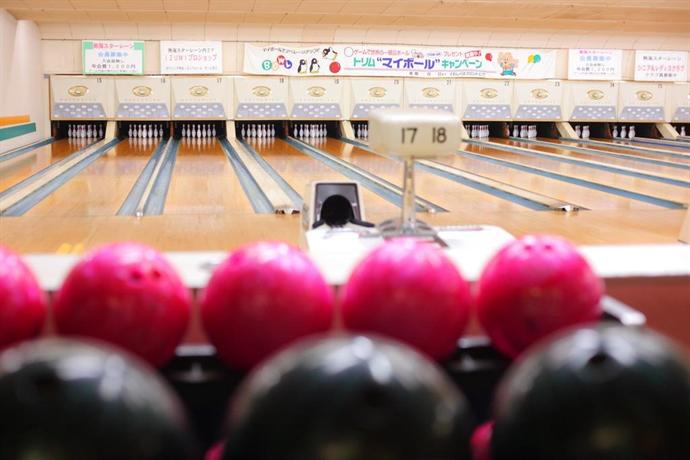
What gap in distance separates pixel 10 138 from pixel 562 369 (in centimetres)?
682

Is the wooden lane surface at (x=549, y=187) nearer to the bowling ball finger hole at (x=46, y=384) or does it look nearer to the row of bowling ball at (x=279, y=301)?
the row of bowling ball at (x=279, y=301)

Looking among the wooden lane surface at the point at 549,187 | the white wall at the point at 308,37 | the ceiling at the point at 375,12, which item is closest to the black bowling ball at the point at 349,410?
the wooden lane surface at the point at 549,187

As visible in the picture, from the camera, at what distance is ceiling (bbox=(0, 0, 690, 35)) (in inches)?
280

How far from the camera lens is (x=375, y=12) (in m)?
7.67

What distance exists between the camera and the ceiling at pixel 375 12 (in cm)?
711

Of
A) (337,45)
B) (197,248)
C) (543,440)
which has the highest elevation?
(337,45)

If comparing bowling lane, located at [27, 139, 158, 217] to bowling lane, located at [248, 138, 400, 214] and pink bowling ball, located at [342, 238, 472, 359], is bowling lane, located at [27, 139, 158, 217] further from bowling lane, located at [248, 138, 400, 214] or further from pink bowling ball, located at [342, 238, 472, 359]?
pink bowling ball, located at [342, 238, 472, 359]

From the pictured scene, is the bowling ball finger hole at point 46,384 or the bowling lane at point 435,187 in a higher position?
the bowling ball finger hole at point 46,384

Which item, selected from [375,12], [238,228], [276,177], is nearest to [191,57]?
[375,12]

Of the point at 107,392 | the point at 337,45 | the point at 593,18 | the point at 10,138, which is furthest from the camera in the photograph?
the point at 337,45

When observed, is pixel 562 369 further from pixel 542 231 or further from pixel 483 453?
pixel 542 231

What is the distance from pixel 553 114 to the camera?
920cm

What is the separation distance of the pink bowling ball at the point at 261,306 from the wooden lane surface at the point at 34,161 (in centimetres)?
390

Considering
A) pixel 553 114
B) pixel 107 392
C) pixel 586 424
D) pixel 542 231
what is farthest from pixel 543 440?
pixel 553 114
